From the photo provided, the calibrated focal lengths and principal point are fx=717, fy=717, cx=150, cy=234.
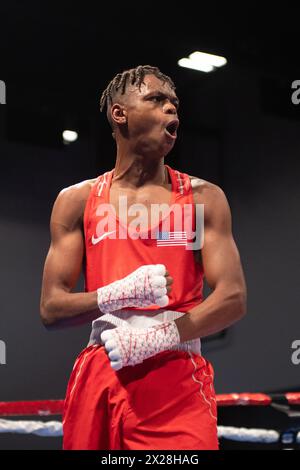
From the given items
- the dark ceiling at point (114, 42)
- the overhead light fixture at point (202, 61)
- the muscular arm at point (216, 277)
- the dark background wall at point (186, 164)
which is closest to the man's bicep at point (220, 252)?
the muscular arm at point (216, 277)

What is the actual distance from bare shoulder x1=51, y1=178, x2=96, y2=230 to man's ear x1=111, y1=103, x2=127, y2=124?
0.17 metres

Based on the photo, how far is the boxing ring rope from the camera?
235 cm

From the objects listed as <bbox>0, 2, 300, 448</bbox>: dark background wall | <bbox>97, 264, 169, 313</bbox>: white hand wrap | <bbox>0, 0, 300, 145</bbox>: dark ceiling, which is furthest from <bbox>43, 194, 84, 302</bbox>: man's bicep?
<bbox>0, 2, 300, 448</bbox>: dark background wall

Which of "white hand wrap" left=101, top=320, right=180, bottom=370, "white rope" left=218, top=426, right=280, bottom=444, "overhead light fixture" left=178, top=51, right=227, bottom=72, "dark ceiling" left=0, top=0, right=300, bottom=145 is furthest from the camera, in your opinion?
"overhead light fixture" left=178, top=51, right=227, bottom=72

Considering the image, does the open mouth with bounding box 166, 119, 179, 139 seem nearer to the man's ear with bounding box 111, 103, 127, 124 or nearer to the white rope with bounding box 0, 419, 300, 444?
the man's ear with bounding box 111, 103, 127, 124

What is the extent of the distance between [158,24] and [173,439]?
8.01 ft

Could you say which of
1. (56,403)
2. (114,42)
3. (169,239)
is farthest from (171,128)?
(114,42)

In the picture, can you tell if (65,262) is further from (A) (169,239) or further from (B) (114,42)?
(B) (114,42)

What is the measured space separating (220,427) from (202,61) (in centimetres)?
204

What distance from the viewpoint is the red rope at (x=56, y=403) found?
238cm

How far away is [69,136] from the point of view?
378 cm

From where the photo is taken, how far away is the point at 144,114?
1.55 m

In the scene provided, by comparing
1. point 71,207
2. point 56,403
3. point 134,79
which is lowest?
point 56,403

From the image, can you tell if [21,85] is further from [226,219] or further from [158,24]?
[226,219]
